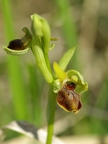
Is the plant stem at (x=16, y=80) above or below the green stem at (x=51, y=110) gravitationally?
below

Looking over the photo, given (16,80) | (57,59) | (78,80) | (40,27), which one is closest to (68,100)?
(78,80)

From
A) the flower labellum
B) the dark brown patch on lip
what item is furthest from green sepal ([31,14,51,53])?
the flower labellum

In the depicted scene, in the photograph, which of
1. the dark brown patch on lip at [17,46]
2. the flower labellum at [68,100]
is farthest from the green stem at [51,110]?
the dark brown patch on lip at [17,46]

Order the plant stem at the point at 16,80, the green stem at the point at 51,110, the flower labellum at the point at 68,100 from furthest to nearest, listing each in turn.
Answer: the plant stem at the point at 16,80 < the green stem at the point at 51,110 < the flower labellum at the point at 68,100

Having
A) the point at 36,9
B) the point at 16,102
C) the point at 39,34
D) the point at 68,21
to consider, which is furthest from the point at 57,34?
the point at 39,34

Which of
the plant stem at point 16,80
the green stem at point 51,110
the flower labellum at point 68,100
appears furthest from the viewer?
the plant stem at point 16,80

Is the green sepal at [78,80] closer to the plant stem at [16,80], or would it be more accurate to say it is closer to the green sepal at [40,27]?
the green sepal at [40,27]
